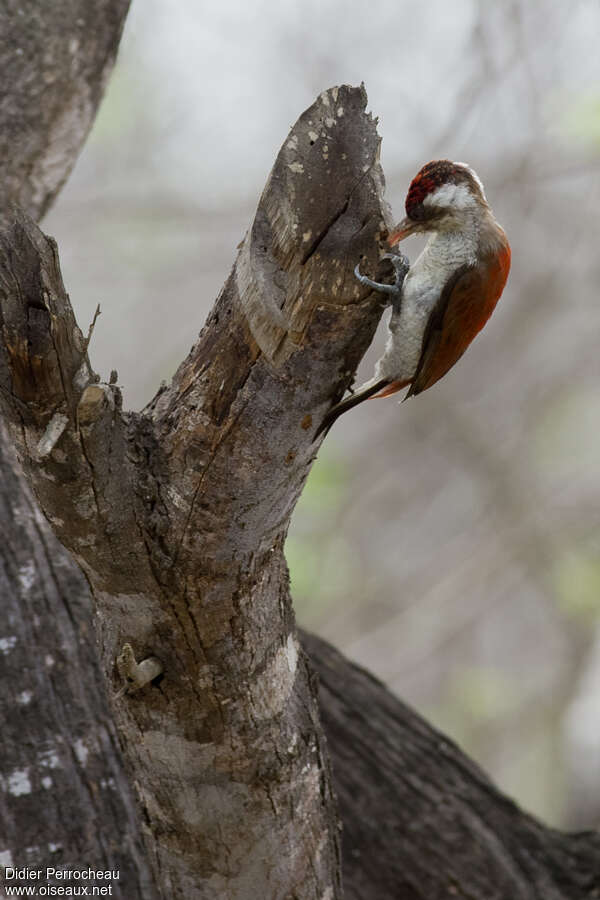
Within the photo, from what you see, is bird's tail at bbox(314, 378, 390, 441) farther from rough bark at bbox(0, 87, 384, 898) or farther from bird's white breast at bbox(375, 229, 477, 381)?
bird's white breast at bbox(375, 229, 477, 381)

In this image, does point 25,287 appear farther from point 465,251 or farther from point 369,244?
point 465,251

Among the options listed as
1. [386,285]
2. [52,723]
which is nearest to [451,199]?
[386,285]

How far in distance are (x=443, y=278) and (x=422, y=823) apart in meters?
1.51

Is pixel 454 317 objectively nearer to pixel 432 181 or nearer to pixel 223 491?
pixel 432 181

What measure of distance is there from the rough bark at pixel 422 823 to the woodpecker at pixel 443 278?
1.11 meters

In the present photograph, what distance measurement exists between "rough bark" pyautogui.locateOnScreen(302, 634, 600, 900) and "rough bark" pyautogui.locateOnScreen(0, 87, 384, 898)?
0.80 meters

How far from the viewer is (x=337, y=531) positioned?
744 centimetres

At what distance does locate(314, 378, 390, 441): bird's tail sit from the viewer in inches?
58.9

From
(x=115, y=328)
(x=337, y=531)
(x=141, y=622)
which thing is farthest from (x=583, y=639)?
(x=141, y=622)

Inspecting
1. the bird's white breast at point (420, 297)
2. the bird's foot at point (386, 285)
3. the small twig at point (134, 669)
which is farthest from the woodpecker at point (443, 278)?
the small twig at point (134, 669)

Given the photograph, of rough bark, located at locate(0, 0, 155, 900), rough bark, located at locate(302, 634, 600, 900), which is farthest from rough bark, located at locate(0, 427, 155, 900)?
rough bark, located at locate(302, 634, 600, 900)

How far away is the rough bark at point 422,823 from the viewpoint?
2.50 metres

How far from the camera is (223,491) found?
1.47 m

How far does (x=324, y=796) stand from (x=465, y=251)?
1.15 meters
